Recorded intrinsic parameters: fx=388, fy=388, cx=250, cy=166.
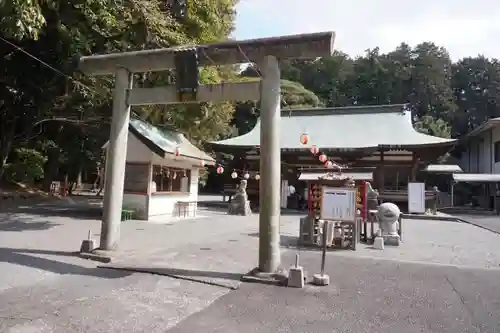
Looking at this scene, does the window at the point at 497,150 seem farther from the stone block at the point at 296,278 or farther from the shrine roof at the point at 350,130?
the stone block at the point at 296,278

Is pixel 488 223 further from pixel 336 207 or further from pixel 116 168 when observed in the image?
pixel 116 168

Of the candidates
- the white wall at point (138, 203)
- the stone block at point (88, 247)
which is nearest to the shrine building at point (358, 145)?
the white wall at point (138, 203)

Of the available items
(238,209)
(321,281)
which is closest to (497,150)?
(238,209)

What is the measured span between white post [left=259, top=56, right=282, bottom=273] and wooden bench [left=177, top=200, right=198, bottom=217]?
10200 millimetres

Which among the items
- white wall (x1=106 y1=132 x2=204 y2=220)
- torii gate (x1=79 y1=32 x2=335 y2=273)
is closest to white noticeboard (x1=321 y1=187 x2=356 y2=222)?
torii gate (x1=79 y1=32 x2=335 y2=273)

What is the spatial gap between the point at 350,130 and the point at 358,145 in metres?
2.85

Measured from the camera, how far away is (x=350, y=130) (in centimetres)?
2341

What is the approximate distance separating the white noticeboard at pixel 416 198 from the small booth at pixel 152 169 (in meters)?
10.4

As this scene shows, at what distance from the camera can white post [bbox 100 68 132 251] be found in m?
7.15

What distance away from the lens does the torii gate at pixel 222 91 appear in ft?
19.2

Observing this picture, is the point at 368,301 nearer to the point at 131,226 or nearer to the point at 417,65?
Result: the point at 131,226

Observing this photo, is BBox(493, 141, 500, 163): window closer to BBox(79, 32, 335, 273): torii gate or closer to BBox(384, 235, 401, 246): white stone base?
BBox(384, 235, 401, 246): white stone base

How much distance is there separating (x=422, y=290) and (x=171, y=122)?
524 inches

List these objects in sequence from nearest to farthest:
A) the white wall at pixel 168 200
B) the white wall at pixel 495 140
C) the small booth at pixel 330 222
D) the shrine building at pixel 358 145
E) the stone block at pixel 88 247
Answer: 1. the stone block at pixel 88 247
2. the small booth at pixel 330 222
3. the white wall at pixel 168 200
4. the shrine building at pixel 358 145
5. the white wall at pixel 495 140
